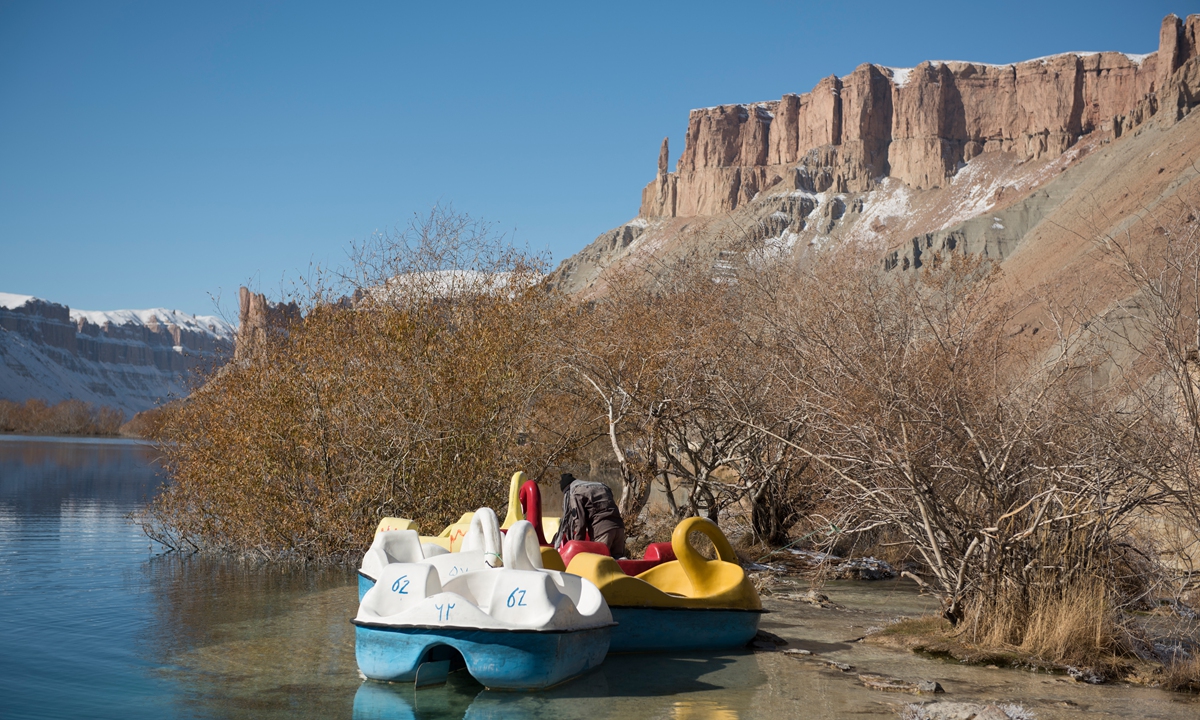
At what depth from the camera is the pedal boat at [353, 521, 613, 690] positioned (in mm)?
7156

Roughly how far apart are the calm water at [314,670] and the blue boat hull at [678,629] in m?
0.17

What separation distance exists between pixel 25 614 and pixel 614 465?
1701cm

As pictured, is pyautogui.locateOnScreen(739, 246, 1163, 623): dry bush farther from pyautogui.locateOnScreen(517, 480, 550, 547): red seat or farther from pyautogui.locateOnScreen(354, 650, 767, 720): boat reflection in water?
pyautogui.locateOnScreen(517, 480, 550, 547): red seat

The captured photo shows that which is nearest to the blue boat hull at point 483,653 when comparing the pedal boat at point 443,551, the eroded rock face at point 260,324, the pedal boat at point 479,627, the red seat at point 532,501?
the pedal boat at point 479,627

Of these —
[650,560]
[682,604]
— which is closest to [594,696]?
[682,604]

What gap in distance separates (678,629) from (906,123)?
15374 centimetres

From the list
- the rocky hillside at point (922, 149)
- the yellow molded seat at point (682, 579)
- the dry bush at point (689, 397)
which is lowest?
the yellow molded seat at point (682, 579)

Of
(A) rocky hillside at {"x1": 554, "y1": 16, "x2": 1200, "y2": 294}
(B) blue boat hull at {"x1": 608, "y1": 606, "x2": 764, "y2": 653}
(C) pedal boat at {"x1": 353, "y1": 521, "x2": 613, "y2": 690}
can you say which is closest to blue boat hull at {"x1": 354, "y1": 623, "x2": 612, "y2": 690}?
(C) pedal boat at {"x1": 353, "y1": 521, "x2": 613, "y2": 690}

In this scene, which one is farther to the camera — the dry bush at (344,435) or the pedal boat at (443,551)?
the dry bush at (344,435)

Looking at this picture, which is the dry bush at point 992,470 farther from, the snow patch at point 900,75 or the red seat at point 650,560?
the snow patch at point 900,75

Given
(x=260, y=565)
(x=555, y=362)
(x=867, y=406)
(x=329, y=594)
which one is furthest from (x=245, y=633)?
(x=555, y=362)

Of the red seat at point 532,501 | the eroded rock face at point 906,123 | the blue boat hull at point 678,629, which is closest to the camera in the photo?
the blue boat hull at point 678,629

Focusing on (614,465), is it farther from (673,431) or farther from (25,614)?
(25,614)

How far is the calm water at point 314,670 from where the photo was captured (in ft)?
23.0
